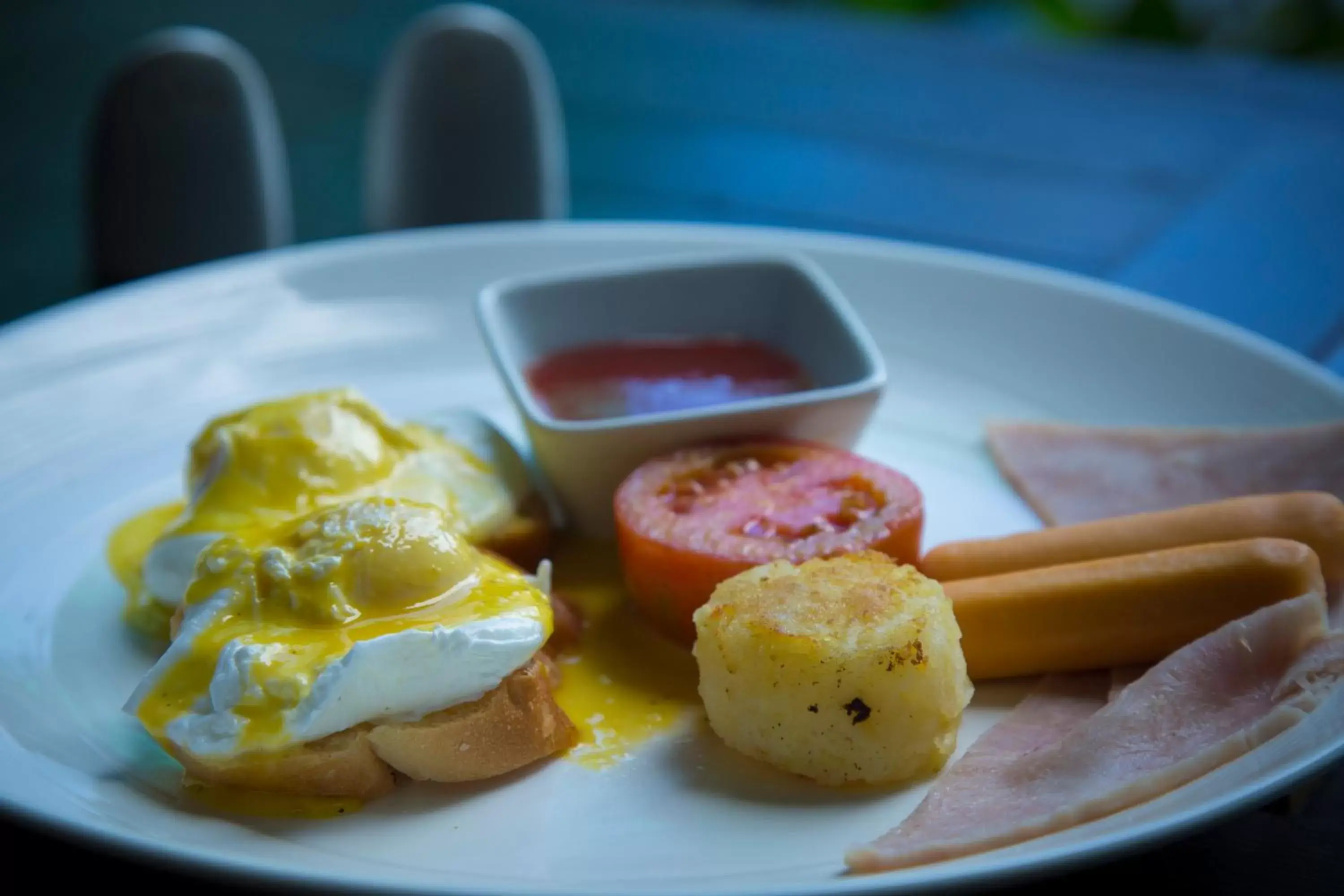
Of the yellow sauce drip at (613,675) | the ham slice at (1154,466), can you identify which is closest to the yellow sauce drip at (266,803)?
the yellow sauce drip at (613,675)

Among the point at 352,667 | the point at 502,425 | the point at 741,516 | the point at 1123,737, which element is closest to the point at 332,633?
the point at 352,667

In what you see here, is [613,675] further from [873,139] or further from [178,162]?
[873,139]

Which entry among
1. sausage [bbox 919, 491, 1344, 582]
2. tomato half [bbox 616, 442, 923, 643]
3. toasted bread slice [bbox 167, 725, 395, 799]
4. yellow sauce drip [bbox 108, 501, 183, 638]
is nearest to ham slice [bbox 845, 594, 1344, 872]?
sausage [bbox 919, 491, 1344, 582]

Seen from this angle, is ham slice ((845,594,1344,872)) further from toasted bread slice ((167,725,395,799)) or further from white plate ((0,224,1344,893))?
toasted bread slice ((167,725,395,799))

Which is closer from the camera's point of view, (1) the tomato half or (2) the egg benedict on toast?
(2) the egg benedict on toast

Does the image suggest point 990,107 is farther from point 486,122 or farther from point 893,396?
point 893,396

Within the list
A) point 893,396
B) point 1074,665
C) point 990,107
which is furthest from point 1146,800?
point 990,107
